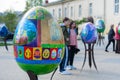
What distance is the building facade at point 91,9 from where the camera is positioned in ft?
148

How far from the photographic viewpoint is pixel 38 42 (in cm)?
616

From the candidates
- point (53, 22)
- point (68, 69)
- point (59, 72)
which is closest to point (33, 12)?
point (53, 22)

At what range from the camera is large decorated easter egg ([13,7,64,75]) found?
243 inches

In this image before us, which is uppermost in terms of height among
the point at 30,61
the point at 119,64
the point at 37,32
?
the point at 37,32

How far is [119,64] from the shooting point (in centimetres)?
1396

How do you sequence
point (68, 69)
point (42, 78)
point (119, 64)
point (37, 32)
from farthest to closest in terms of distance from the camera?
point (119, 64) → point (68, 69) → point (42, 78) → point (37, 32)

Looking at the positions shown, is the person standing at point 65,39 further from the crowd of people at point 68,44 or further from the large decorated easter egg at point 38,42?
the large decorated easter egg at point 38,42

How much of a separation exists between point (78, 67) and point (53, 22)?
22.0 feet

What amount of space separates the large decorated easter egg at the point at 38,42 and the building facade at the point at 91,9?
29.7m

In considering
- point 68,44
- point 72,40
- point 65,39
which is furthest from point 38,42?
point 72,40

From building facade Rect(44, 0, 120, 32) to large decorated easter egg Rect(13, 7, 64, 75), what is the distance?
29.7 metres

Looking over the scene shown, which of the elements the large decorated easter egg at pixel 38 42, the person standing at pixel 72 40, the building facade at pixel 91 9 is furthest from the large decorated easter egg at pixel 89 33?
the building facade at pixel 91 9

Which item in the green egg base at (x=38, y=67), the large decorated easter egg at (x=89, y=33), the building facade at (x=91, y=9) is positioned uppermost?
the building facade at (x=91, y=9)

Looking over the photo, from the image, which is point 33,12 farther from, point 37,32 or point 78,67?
point 78,67
